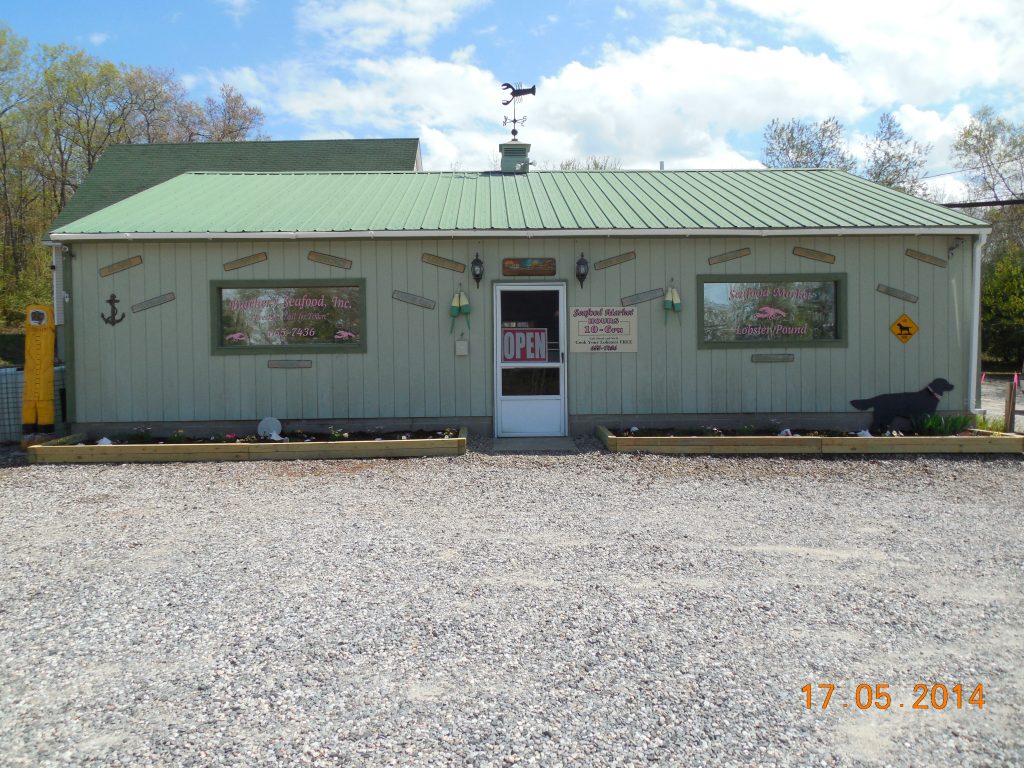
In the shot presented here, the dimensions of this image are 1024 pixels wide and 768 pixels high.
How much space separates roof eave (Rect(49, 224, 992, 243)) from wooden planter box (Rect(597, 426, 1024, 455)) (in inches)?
99.6

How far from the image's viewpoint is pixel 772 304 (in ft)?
29.6

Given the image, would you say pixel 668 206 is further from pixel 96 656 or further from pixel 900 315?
pixel 96 656

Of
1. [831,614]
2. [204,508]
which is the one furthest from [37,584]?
[831,614]

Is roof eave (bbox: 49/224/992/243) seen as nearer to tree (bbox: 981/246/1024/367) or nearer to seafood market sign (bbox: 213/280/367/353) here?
seafood market sign (bbox: 213/280/367/353)

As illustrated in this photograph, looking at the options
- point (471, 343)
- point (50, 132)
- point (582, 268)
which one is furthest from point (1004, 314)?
point (50, 132)

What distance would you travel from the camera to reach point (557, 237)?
8797 mm

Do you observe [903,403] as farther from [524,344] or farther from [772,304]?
[524,344]

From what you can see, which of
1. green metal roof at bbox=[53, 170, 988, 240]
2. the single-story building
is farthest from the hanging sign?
green metal roof at bbox=[53, 170, 988, 240]

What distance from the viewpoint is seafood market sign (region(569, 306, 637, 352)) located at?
8.88m

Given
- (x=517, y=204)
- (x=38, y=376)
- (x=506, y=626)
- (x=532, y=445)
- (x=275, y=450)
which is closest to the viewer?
(x=506, y=626)

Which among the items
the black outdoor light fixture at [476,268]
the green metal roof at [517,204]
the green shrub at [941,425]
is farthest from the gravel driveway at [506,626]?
the green metal roof at [517,204]

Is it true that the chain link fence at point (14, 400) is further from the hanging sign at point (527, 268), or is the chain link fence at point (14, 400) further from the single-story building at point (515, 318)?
the hanging sign at point (527, 268)

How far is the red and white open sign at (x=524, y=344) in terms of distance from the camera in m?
8.94

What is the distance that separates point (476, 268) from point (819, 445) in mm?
4477
